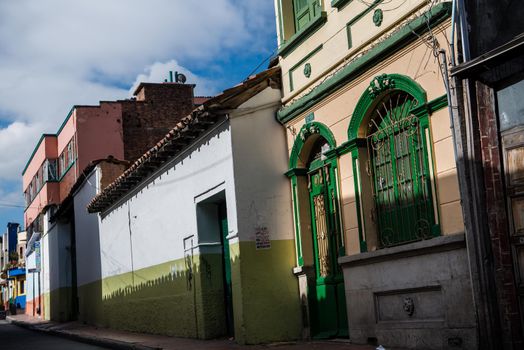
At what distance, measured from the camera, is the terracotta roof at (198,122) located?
12.3m

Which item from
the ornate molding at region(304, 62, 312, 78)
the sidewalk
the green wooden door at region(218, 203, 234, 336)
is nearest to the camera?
the sidewalk

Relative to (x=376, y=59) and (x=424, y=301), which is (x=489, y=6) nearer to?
(x=376, y=59)

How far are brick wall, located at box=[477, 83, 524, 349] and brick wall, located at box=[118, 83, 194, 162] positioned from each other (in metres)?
21.8

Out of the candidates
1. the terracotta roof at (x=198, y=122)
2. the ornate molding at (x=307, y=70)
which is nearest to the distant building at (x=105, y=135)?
the terracotta roof at (x=198, y=122)

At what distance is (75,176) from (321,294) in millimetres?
20243

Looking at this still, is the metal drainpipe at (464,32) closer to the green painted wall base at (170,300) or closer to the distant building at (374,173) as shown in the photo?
the distant building at (374,173)

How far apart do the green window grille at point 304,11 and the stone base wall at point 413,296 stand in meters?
4.01

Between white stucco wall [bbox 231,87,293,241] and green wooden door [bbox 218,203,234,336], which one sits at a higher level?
white stucco wall [bbox 231,87,293,241]

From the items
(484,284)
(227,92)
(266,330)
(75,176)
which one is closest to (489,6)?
(484,284)

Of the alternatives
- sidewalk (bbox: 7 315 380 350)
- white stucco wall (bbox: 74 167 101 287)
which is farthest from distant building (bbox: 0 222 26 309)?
sidewalk (bbox: 7 315 380 350)

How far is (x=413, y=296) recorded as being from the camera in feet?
30.4

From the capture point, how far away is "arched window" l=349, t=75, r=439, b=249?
30.0 feet

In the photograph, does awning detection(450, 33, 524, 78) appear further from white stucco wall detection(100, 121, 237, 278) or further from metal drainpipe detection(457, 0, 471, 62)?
white stucco wall detection(100, 121, 237, 278)

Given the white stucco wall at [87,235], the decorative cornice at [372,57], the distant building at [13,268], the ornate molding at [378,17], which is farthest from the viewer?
the distant building at [13,268]
